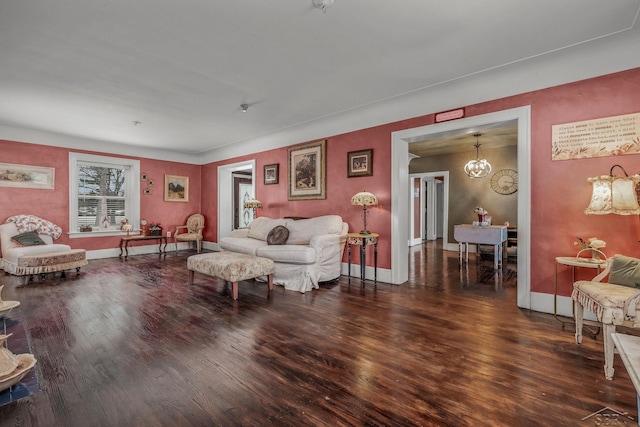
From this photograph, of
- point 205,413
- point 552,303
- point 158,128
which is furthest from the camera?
point 158,128

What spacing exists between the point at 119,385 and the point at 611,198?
151 inches

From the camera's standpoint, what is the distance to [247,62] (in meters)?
2.96

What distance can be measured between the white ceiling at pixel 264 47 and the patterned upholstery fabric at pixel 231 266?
7.19ft

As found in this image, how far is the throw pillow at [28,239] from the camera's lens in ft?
15.6

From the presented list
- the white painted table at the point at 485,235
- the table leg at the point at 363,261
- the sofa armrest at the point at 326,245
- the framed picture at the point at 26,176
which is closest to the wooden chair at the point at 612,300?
the table leg at the point at 363,261

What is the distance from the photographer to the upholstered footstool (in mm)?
3396

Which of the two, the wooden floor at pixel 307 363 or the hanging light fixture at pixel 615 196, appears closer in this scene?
the wooden floor at pixel 307 363

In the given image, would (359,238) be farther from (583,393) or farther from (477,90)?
(583,393)

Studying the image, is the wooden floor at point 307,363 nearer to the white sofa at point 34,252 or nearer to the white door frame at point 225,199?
the white sofa at point 34,252

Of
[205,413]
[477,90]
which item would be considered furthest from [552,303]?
[205,413]

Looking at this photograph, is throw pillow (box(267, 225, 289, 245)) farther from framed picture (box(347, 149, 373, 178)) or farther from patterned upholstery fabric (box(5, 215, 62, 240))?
patterned upholstery fabric (box(5, 215, 62, 240))

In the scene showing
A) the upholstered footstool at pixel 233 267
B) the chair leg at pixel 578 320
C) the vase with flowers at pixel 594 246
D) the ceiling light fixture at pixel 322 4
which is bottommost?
the chair leg at pixel 578 320

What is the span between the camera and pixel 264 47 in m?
2.67

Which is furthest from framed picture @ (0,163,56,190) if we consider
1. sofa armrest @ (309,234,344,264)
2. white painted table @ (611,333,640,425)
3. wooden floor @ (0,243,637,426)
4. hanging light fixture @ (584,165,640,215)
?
hanging light fixture @ (584,165,640,215)
